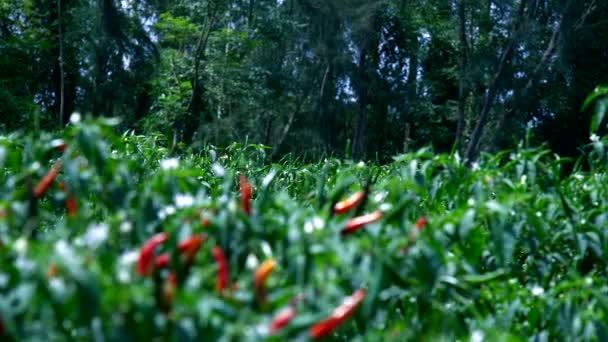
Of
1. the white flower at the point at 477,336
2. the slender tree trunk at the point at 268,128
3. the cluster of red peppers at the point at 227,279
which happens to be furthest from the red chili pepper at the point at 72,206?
the slender tree trunk at the point at 268,128

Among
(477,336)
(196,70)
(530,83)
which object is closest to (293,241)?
(477,336)

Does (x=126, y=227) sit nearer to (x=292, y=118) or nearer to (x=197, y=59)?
(x=197, y=59)

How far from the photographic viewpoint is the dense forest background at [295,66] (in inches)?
778

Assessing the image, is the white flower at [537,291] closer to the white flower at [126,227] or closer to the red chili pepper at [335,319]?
the red chili pepper at [335,319]

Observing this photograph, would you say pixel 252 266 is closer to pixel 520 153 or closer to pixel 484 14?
pixel 520 153

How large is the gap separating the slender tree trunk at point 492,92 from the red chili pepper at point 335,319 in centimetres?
1789

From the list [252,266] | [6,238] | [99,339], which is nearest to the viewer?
[99,339]

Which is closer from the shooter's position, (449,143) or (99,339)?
(99,339)

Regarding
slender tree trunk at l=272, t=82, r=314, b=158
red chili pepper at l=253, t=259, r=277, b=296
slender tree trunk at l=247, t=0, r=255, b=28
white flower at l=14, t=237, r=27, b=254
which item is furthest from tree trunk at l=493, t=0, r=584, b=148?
→ white flower at l=14, t=237, r=27, b=254

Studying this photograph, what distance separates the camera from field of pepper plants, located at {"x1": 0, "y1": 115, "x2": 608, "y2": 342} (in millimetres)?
1358

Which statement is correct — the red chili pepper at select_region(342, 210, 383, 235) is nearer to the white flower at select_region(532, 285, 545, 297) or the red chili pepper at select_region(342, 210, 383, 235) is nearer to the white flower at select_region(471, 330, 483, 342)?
the white flower at select_region(471, 330, 483, 342)

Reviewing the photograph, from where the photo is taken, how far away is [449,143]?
25.0m

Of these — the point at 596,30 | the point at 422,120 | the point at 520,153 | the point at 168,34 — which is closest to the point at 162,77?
the point at 168,34

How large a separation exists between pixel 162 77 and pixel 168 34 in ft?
3.41
